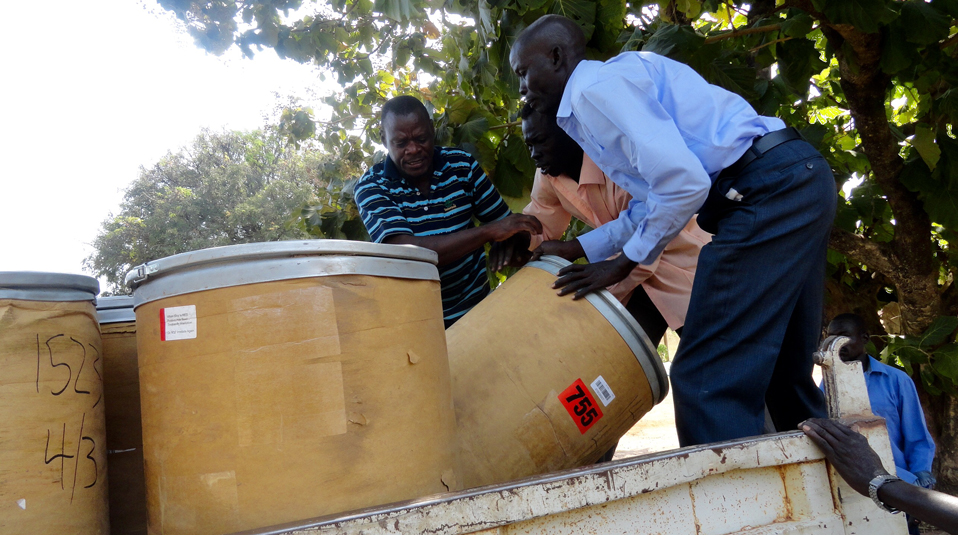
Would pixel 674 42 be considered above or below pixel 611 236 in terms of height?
above

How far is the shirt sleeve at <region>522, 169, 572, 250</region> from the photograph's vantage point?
9.17ft

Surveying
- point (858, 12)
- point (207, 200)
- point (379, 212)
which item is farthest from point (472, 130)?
point (207, 200)

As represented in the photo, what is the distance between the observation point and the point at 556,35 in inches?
90.4

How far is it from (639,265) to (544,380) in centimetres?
71

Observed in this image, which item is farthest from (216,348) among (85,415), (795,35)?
(795,35)

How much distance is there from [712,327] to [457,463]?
2.67 ft

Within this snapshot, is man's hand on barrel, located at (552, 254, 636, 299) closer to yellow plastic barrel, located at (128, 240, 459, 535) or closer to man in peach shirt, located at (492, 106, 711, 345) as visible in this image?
man in peach shirt, located at (492, 106, 711, 345)

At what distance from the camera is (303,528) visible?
3.56 ft

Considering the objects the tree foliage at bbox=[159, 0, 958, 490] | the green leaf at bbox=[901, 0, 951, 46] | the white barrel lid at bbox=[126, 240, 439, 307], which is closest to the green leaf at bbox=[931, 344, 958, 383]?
the tree foliage at bbox=[159, 0, 958, 490]

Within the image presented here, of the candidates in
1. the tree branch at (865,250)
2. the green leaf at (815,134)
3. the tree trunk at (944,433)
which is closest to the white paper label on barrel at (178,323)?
the green leaf at (815,134)

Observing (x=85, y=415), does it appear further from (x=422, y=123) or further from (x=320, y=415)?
(x=422, y=123)

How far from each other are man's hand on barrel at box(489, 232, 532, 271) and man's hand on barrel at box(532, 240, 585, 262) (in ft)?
1.25

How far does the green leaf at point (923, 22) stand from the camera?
125 inches

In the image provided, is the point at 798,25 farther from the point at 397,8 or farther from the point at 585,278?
the point at 585,278
